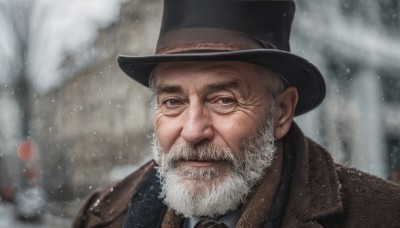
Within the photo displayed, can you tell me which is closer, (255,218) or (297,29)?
(255,218)

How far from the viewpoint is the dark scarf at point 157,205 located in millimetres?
2736

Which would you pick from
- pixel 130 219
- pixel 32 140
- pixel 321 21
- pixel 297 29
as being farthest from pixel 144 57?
pixel 32 140

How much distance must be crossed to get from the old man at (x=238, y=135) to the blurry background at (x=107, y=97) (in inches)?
209

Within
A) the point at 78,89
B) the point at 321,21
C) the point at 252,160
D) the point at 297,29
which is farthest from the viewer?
the point at 78,89

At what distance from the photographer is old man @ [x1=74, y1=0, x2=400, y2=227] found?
2697mm

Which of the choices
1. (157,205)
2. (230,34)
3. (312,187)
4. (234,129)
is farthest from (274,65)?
(157,205)

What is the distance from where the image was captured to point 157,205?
10.3 feet

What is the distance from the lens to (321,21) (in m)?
8.75

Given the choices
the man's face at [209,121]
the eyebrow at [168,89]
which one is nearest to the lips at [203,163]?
the man's face at [209,121]

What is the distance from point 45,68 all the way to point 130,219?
17496 mm

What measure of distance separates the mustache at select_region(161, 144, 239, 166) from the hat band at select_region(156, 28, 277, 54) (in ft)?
1.50

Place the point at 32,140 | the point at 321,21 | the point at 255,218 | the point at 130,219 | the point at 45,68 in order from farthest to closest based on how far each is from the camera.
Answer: the point at 32,140 < the point at 45,68 < the point at 321,21 < the point at 130,219 < the point at 255,218

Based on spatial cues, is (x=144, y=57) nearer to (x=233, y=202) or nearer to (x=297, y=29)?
(x=233, y=202)

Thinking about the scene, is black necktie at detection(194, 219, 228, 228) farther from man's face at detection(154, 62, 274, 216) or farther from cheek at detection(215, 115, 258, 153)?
cheek at detection(215, 115, 258, 153)
